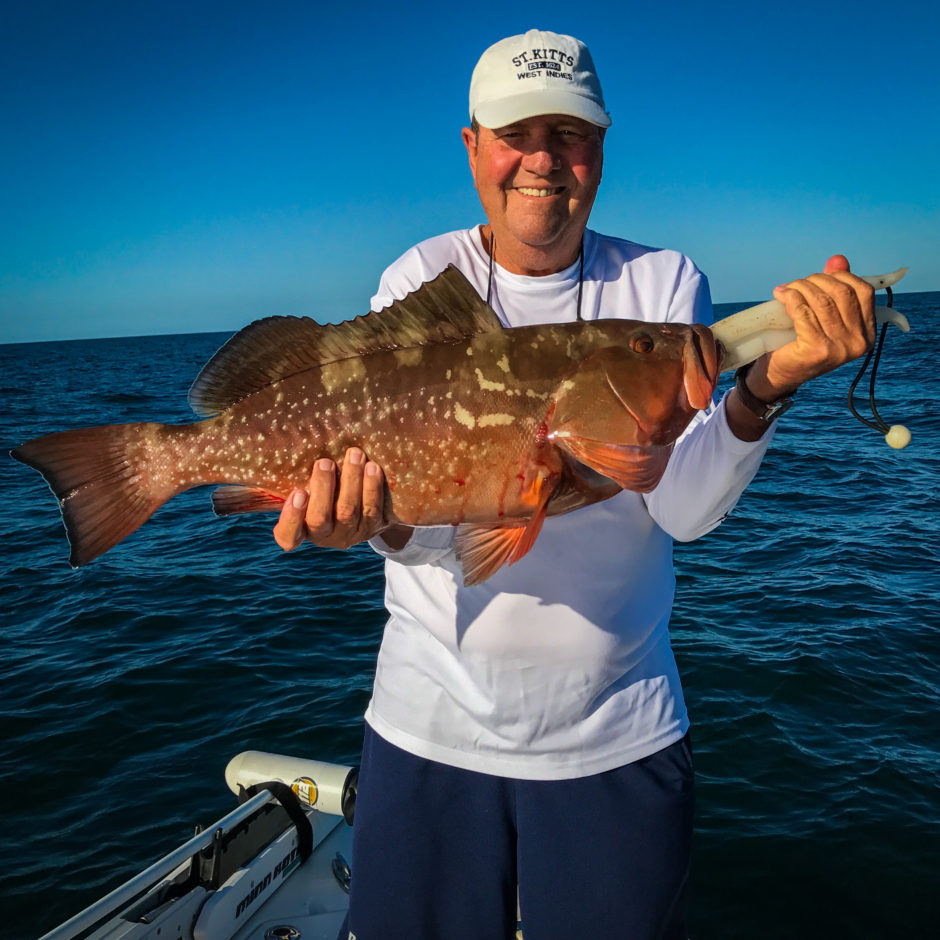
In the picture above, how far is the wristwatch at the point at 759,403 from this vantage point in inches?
96.0

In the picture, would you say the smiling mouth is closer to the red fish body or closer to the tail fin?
the red fish body

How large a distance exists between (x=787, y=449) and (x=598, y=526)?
745 inches

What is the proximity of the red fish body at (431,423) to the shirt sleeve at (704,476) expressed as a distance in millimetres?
128

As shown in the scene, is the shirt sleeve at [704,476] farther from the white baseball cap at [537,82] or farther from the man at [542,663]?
the white baseball cap at [537,82]

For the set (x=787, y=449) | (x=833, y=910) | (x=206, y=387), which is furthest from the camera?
(x=787, y=449)

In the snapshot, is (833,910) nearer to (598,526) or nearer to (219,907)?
(219,907)

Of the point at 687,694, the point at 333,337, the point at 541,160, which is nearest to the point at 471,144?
the point at 541,160

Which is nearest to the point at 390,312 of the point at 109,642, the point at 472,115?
the point at 472,115

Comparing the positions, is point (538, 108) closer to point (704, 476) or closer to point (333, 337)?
point (333, 337)

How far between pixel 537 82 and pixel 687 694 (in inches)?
283

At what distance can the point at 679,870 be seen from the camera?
279 cm

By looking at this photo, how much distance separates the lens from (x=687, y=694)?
336 inches

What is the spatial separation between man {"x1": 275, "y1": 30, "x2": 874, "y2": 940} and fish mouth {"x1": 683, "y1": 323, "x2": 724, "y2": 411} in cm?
15

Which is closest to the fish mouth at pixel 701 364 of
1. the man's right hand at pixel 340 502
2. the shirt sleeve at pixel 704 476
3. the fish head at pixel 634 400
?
the fish head at pixel 634 400
